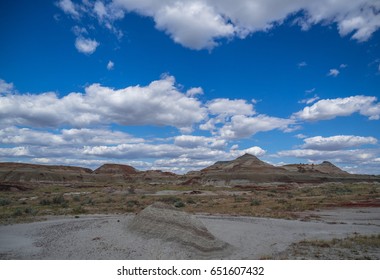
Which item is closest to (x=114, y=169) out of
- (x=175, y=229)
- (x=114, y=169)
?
(x=114, y=169)

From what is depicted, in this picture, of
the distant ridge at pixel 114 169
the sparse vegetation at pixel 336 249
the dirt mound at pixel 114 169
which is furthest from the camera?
the distant ridge at pixel 114 169

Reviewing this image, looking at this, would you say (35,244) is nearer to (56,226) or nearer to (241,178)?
(56,226)

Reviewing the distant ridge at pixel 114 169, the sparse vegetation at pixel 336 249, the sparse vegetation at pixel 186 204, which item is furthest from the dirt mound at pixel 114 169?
the sparse vegetation at pixel 336 249

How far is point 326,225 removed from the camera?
21.9 meters

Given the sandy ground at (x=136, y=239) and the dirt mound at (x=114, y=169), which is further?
the dirt mound at (x=114, y=169)

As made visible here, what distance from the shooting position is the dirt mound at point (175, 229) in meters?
14.0

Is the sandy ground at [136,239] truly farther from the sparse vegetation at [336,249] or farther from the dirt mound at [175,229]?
the sparse vegetation at [336,249]

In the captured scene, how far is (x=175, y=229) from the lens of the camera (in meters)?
14.7

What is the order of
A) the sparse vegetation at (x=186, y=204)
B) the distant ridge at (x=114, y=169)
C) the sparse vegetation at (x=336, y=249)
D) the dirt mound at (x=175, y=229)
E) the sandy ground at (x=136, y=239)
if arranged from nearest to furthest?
the sparse vegetation at (x=336, y=249)
the sandy ground at (x=136, y=239)
the dirt mound at (x=175, y=229)
the sparse vegetation at (x=186, y=204)
the distant ridge at (x=114, y=169)

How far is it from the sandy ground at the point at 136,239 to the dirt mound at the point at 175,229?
343 mm

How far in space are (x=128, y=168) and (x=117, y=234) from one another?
594 ft

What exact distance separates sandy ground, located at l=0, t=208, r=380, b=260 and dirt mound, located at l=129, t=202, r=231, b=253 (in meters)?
0.34

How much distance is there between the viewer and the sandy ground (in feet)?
43.1
